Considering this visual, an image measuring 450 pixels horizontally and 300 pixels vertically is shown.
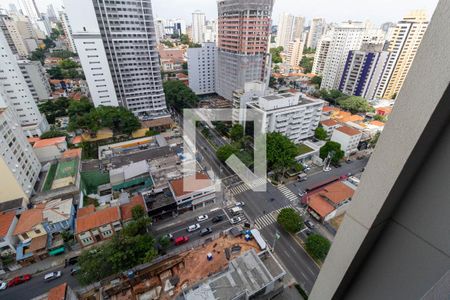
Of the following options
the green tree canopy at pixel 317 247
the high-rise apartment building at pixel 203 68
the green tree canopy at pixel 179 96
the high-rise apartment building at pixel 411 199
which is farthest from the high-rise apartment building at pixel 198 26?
the high-rise apartment building at pixel 411 199

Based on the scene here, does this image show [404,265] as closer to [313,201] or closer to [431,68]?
[431,68]

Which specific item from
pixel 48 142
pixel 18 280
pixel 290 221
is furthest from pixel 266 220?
pixel 48 142

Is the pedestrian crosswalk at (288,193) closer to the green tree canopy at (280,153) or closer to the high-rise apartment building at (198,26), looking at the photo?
the green tree canopy at (280,153)

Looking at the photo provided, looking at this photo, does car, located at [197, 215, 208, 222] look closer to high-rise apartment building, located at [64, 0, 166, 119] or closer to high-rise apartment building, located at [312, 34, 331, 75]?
high-rise apartment building, located at [64, 0, 166, 119]

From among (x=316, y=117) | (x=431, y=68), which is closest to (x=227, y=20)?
(x=316, y=117)

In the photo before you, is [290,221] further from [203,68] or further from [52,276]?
[203,68]
